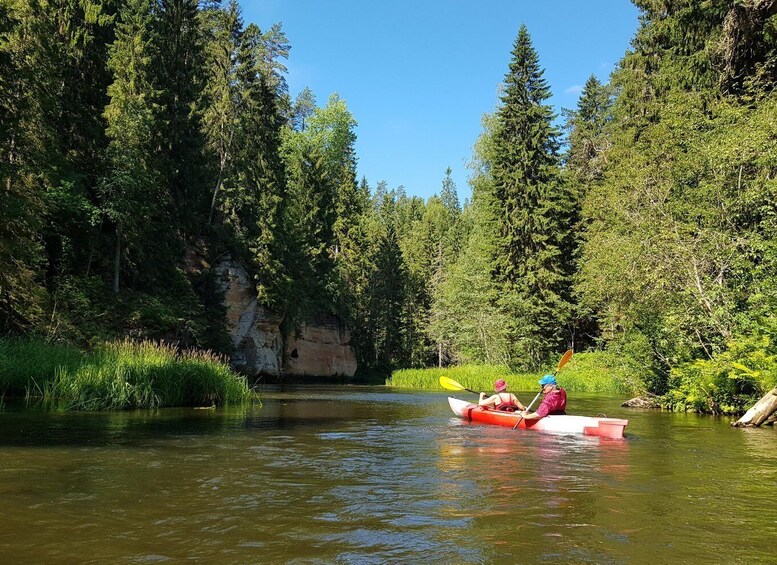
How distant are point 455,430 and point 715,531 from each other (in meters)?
7.46

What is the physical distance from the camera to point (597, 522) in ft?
17.7

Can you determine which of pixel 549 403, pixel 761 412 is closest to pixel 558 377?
pixel 761 412

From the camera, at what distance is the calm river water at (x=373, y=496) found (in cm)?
453

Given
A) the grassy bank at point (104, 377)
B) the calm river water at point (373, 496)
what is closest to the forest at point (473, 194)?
the grassy bank at point (104, 377)

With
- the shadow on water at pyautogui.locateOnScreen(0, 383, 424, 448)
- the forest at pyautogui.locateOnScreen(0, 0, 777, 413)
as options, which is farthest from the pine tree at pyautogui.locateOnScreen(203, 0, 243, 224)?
the shadow on water at pyautogui.locateOnScreen(0, 383, 424, 448)

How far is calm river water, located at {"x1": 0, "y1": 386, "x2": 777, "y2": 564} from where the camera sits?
14.9 feet

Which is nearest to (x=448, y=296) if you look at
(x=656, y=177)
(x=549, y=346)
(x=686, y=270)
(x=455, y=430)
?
(x=549, y=346)

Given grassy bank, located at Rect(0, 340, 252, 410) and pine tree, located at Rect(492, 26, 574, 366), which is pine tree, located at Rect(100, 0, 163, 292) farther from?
pine tree, located at Rect(492, 26, 574, 366)

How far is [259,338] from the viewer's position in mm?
35469

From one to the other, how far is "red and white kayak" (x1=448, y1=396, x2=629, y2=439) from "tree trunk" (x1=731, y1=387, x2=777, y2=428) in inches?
131

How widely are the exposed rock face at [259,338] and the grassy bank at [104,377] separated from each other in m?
15.8

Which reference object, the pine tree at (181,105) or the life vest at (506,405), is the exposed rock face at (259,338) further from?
the life vest at (506,405)

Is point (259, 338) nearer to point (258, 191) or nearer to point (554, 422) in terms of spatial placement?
point (258, 191)

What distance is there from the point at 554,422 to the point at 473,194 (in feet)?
105
